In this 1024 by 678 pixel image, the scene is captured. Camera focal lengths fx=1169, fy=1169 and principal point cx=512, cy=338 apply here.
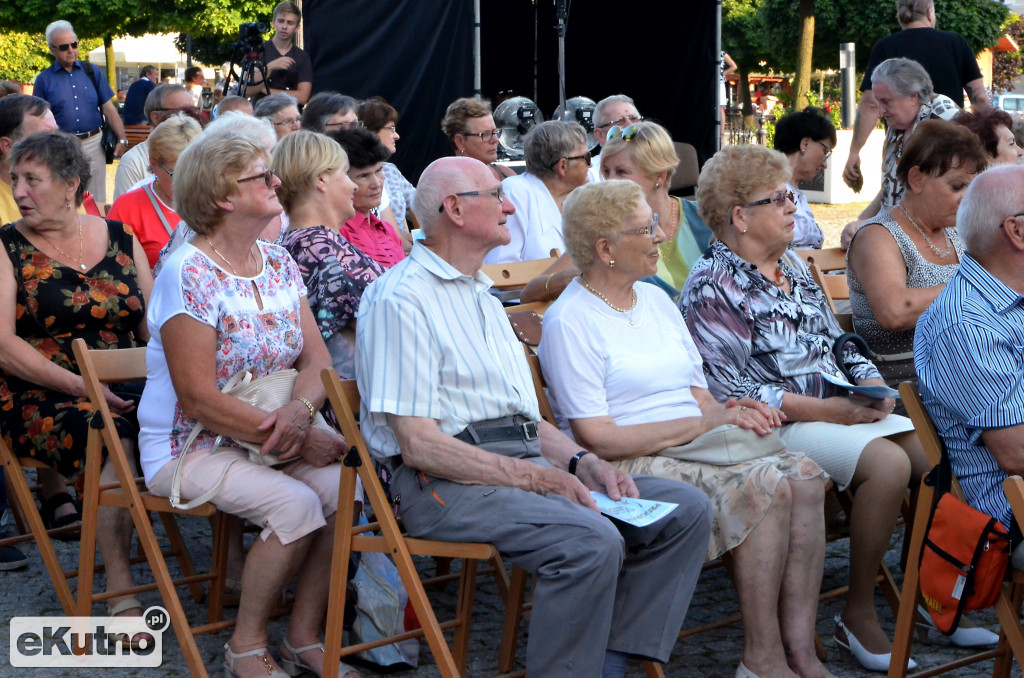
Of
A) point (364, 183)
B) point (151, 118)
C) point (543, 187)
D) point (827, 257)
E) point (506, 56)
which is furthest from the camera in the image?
point (506, 56)

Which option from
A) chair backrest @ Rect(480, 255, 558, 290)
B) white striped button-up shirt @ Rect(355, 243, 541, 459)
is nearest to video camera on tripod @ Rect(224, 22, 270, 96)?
chair backrest @ Rect(480, 255, 558, 290)

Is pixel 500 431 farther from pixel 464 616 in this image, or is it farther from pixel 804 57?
pixel 804 57

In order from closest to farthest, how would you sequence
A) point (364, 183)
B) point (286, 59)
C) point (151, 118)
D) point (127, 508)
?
point (127, 508)
point (364, 183)
point (151, 118)
point (286, 59)

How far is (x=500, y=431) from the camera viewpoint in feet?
10.4

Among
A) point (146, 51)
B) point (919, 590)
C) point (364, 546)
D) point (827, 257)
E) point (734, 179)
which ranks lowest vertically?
point (919, 590)

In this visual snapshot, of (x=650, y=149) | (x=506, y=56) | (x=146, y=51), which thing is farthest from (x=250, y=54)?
(x=146, y=51)

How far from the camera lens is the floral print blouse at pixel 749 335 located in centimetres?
382

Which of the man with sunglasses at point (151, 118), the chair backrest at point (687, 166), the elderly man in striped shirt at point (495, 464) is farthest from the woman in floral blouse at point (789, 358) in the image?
the chair backrest at point (687, 166)

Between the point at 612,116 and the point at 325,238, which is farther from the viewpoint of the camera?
the point at 612,116

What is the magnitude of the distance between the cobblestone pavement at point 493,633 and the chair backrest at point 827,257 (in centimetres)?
129

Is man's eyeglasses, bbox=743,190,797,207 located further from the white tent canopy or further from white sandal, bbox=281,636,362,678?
the white tent canopy

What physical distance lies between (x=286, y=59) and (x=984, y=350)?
8174mm

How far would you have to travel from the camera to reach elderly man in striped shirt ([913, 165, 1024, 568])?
2910 mm

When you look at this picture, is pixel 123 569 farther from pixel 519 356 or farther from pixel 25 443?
pixel 519 356
